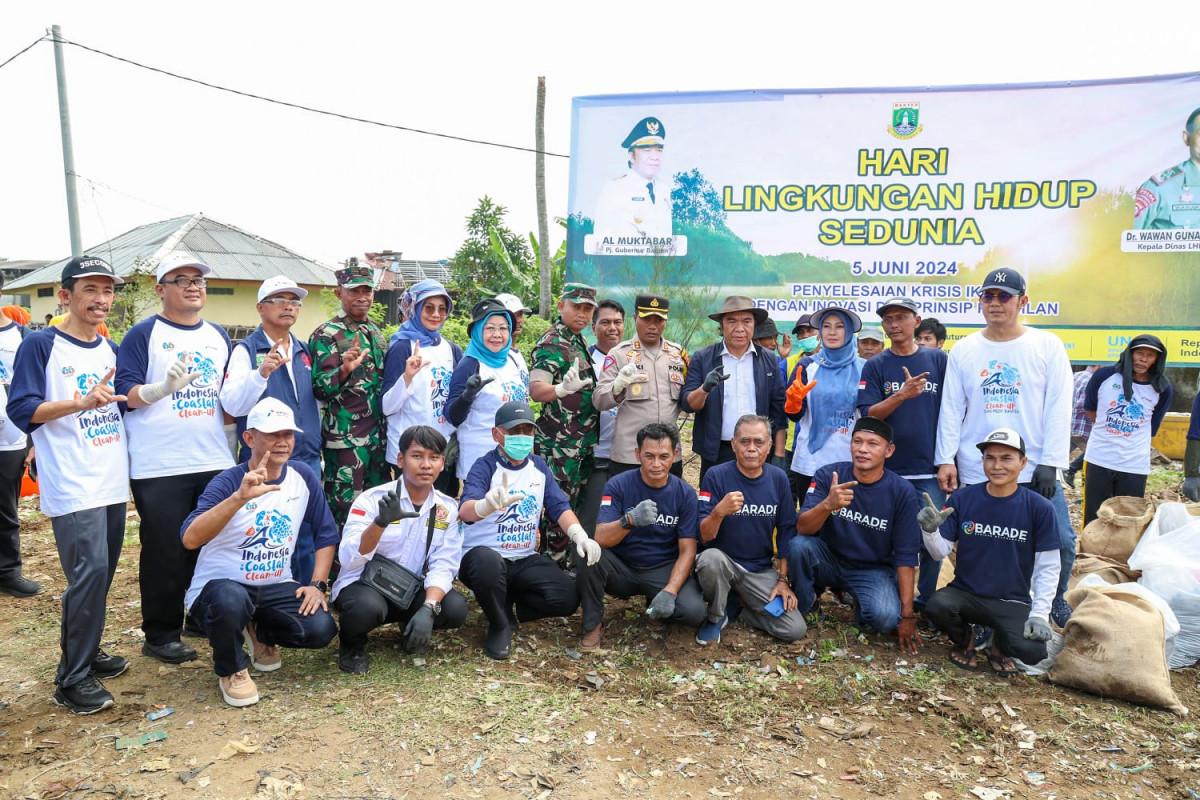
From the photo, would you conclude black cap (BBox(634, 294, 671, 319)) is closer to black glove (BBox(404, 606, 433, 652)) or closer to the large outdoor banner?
black glove (BBox(404, 606, 433, 652))

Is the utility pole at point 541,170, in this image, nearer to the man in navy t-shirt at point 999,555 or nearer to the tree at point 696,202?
the tree at point 696,202

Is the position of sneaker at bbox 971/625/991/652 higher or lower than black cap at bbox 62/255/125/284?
lower

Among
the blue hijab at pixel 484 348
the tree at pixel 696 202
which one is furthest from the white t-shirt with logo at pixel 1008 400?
the tree at pixel 696 202

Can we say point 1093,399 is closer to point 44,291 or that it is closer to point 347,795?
point 347,795

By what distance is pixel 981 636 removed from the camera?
14.5ft

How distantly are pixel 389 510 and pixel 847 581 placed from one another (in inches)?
105

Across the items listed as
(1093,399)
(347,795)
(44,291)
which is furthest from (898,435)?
(44,291)

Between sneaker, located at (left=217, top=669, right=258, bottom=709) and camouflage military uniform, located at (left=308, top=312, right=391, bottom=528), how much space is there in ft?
4.12

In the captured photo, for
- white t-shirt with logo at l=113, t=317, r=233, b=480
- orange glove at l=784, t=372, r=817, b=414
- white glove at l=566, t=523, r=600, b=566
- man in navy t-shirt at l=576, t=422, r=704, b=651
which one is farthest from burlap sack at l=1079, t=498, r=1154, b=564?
white t-shirt with logo at l=113, t=317, r=233, b=480

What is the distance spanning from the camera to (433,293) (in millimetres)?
5051

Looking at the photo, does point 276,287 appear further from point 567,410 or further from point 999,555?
point 999,555

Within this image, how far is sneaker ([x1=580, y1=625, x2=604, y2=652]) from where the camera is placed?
455 centimetres

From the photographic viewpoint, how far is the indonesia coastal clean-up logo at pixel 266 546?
3850 millimetres

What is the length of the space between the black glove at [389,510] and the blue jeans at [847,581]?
7.48ft
